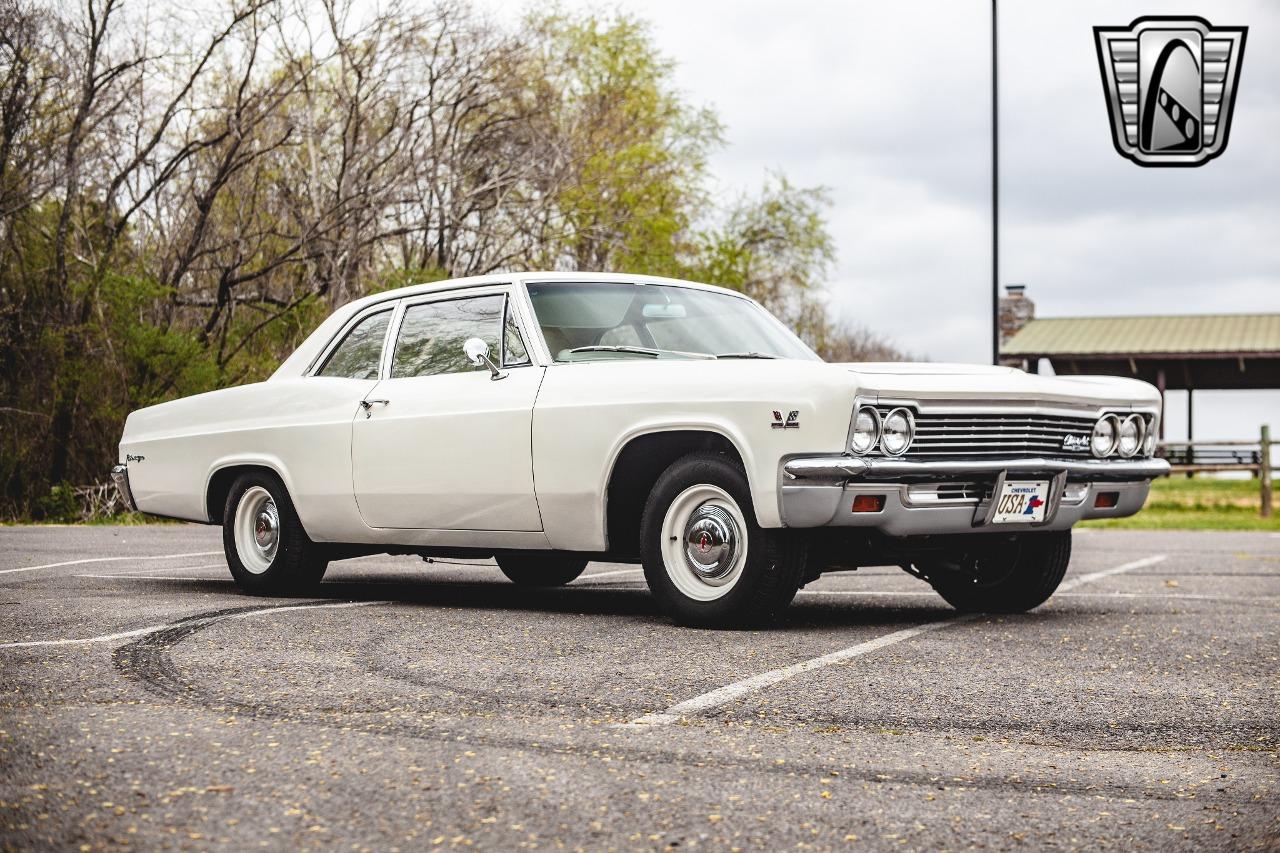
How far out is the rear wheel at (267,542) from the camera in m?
8.06

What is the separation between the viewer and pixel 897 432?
6.20 meters

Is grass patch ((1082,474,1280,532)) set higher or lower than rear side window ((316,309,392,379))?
lower

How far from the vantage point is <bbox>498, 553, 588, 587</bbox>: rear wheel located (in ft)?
28.9

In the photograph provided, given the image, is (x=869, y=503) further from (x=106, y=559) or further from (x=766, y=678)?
(x=106, y=559)

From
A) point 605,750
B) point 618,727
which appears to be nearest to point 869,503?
point 618,727

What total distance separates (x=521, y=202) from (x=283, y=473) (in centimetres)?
1684

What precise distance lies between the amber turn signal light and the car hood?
1.38 feet

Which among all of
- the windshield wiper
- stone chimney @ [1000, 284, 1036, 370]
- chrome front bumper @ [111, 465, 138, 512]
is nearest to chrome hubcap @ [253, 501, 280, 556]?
chrome front bumper @ [111, 465, 138, 512]

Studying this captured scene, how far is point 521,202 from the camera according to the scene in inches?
960

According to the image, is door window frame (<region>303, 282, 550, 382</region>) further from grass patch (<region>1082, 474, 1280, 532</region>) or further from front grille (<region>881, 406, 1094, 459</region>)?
grass patch (<region>1082, 474, 1280, 532</region>)

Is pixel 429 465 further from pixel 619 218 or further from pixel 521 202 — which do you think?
pixel 619 218

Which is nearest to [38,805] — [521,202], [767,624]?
[767,624]

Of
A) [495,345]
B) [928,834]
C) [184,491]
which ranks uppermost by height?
[495,345]

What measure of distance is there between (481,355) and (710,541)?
146cm
